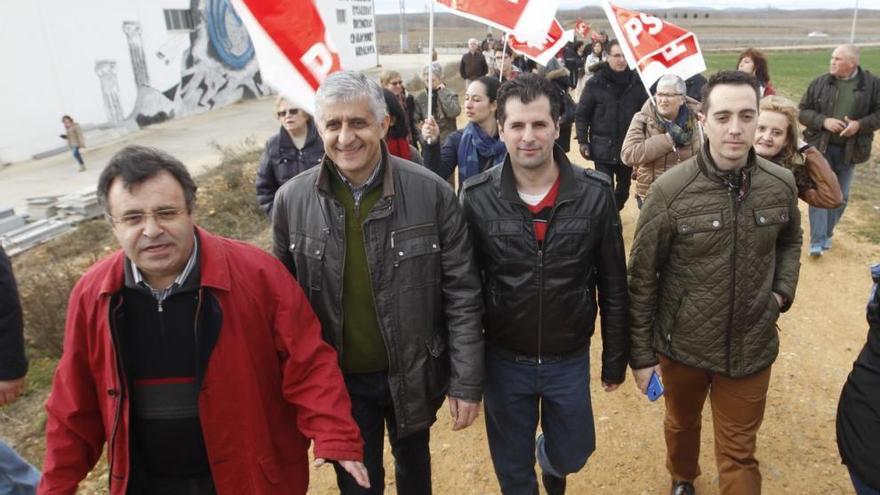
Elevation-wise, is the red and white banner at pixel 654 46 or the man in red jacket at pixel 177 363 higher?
the red and white banner at pixel 654 46

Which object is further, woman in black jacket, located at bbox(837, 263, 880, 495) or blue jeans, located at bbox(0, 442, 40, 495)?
blue jeans, located at bbox(0, 442, 40, 495)

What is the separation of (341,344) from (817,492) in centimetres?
273

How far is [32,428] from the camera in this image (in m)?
4.02

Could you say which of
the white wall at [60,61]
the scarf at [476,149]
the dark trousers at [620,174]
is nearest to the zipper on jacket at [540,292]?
the scarf at [476,149]

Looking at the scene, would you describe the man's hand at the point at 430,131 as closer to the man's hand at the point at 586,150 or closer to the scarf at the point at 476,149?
the scarf at the point at 476,149

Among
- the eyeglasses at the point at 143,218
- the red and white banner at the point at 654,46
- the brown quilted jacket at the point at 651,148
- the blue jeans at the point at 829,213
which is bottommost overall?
the blue jeans at the point at 829,213

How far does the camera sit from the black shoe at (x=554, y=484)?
115 inches

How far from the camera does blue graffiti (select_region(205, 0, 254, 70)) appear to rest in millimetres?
21922

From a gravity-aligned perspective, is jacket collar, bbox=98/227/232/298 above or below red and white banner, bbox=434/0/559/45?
below

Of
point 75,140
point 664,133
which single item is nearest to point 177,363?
point 664,133

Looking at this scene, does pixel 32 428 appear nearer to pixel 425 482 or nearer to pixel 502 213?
pixel 425 482

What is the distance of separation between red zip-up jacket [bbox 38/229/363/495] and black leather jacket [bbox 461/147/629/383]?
2.57 ft

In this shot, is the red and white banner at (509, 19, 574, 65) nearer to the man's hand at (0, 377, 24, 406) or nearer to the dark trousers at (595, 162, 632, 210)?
the dark trousers at (595, 162, 632, 210)

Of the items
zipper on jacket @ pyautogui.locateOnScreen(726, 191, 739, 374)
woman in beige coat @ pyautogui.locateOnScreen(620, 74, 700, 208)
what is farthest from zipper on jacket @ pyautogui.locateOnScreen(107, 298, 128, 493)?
woman in beige coat @ pyautogui.locateOnScreen(620, 74, 700, 208)
